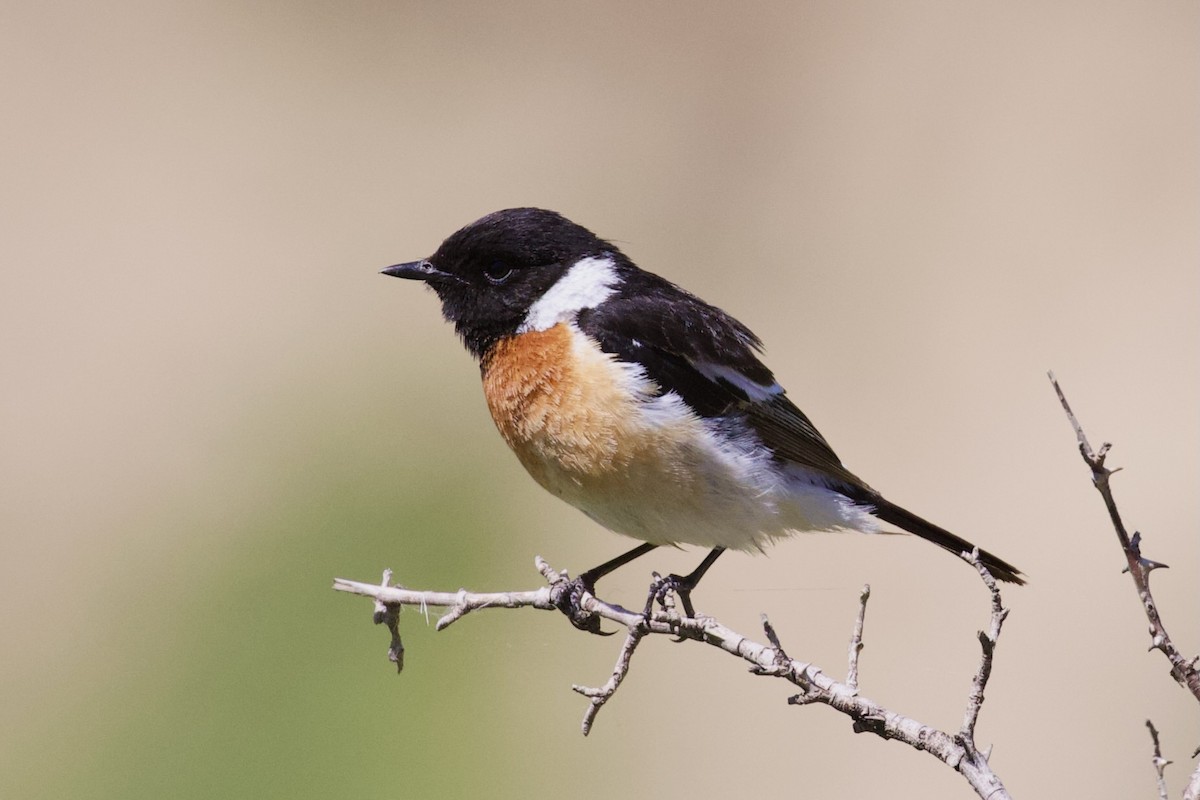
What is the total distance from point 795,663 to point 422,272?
1.99m

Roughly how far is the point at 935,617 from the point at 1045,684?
0.64 meters

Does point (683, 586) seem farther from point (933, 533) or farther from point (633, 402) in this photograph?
point (933, 533)

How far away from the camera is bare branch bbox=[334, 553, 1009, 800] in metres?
2.12

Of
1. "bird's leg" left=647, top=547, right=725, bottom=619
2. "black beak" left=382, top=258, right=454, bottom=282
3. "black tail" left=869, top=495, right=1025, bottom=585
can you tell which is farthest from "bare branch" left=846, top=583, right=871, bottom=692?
"black beak" left=382, top=258, right=454, bottom=282

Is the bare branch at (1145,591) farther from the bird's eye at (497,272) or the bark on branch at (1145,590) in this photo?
the bird's eye at (497,272)

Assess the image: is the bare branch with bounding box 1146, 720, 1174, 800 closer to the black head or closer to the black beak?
the black head

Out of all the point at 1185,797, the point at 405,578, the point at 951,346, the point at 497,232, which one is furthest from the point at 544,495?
the point at 1185,797

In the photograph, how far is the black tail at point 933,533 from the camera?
3.75m

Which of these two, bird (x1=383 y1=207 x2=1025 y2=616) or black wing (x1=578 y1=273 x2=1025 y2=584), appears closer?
bird (x1=383 y1=207 x2=1025 y2=616)

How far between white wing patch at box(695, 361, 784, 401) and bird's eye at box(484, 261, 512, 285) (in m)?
0.64

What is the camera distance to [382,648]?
19.8 ft

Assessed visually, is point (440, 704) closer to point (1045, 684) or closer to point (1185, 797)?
point (1045, 684)

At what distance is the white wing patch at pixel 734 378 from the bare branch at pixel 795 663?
815 millimetres

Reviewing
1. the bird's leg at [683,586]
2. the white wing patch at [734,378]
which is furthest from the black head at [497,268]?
the bird's leg at [683,586]
